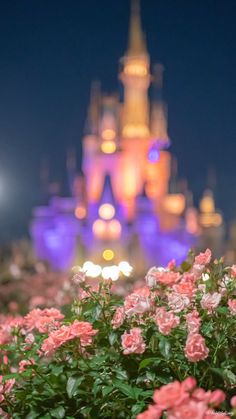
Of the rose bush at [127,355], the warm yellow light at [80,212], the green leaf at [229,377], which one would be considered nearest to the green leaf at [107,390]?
the rose bush at [127,355]

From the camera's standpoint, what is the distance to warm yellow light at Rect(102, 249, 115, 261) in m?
33.8

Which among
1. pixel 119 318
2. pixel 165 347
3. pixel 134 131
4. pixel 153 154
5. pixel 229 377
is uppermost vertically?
pixel 134 131

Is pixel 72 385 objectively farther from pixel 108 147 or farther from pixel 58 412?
pixel 108 147

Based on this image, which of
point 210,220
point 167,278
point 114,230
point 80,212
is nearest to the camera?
point 167,278

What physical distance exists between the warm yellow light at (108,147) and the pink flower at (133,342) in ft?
117

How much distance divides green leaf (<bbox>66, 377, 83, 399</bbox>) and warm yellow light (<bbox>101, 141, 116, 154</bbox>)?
1405 inches

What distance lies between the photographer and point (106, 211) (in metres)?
35.4

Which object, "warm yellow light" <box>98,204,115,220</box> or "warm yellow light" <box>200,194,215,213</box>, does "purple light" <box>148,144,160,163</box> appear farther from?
"warm yellow light" <box>98,204,115,220</box>

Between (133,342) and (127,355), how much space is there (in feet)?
0.53

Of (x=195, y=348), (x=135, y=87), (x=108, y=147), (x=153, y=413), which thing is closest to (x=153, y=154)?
(x=108, y=147)

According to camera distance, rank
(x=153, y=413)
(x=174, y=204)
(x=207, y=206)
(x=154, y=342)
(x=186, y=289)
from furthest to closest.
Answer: (x=207, y=206) < (x=174, y=204) < (x=186, y=289) < (x=154, y=342) < (x=153, y=413)

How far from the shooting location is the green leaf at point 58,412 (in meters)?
2.43

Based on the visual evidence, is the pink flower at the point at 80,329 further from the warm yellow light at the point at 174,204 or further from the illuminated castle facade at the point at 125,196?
the warm yellow light at the point at 174,204

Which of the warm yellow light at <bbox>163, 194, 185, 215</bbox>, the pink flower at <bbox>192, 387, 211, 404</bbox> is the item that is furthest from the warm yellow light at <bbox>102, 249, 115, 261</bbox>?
the pink flower at <bbox>192, 387, 211, 404</bbox>
